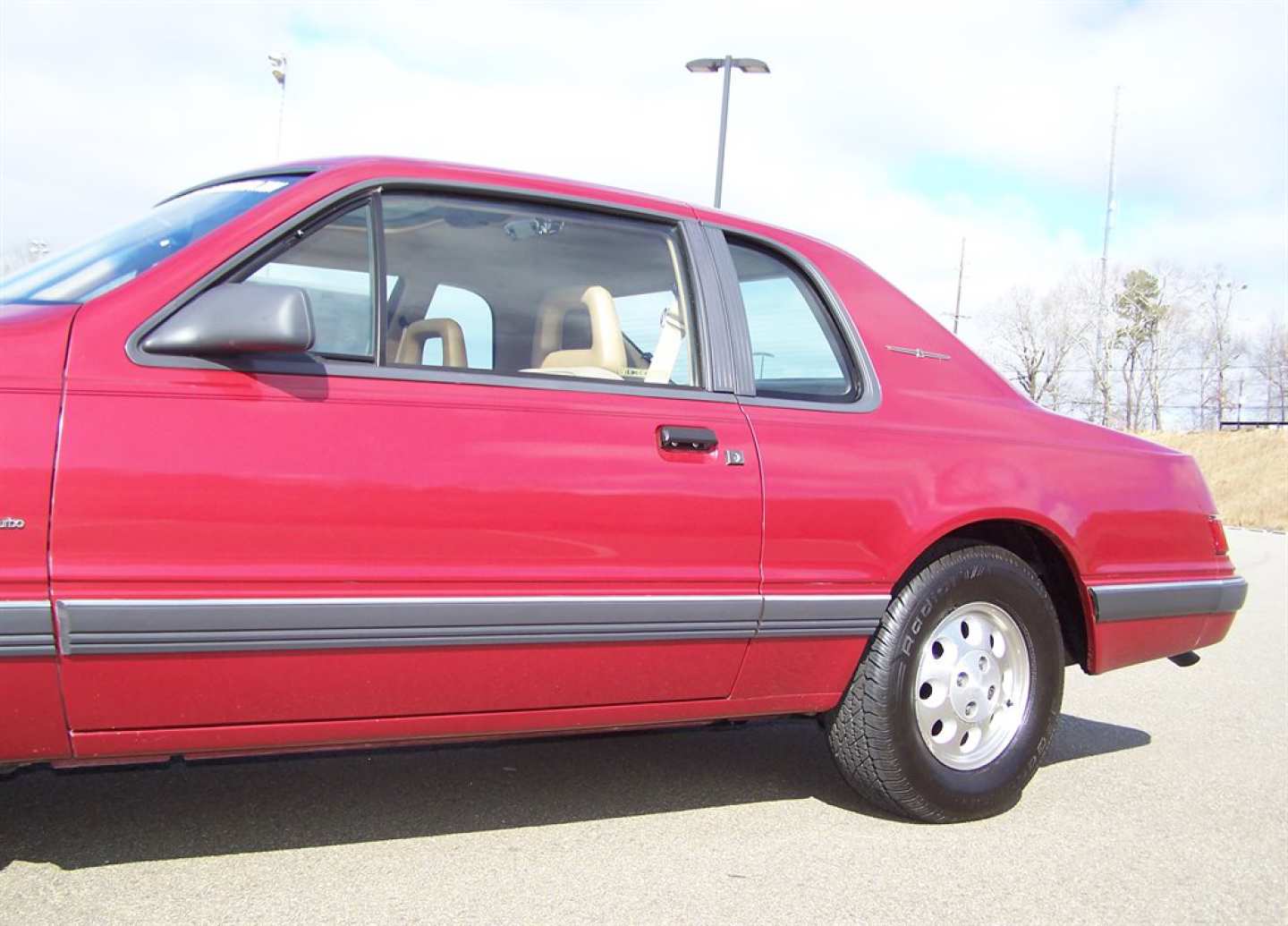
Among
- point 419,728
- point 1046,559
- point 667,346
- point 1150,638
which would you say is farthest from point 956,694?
point 419,728

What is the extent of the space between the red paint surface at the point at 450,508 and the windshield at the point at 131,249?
98mm

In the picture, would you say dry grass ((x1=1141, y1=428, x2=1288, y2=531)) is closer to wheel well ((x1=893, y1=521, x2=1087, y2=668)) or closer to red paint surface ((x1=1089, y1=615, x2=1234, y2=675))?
red paint surface ((x1=1089, y1=615, x2=1234, y2=675))

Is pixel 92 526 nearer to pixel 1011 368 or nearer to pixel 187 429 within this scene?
pixel 187 429

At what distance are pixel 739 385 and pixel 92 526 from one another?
5.60 feet

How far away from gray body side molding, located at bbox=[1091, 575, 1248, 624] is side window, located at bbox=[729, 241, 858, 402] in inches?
43.9

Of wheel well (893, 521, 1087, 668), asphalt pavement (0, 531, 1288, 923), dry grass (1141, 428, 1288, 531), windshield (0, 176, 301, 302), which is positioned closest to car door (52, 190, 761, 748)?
windshield (0, 176, 301, 302)

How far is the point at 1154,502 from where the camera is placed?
434cm

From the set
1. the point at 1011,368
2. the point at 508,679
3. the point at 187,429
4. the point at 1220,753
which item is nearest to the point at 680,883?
the point at 508,679

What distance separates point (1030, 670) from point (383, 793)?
1.98m

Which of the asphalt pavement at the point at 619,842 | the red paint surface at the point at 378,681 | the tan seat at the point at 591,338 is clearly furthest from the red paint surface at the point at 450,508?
the asphalt pavement at the point at 619,842

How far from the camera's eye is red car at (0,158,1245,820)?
8.75ft

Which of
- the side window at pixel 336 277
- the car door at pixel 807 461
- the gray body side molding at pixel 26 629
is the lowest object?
the gray body side molding at pixel 26 629

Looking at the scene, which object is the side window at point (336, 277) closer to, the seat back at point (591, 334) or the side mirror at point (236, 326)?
the side mirror at point (236, 326)

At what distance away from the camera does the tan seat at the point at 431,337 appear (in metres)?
3.14
